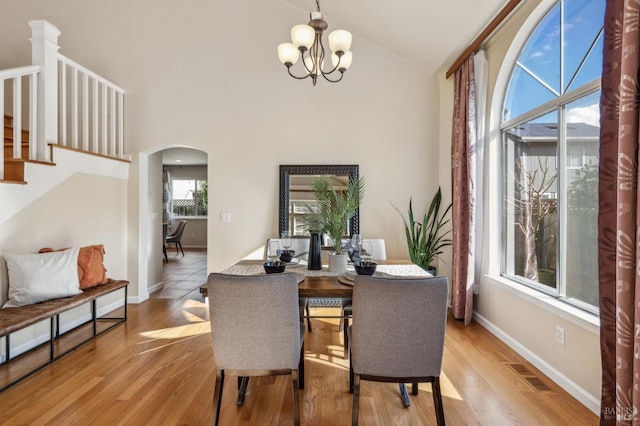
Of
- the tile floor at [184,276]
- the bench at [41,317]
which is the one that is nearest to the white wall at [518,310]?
the tile floor at [184,276]

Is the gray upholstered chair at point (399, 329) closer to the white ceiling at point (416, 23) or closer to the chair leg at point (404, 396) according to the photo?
the chair leg at point (404, 396)

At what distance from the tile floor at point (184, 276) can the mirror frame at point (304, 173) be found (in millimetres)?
1562

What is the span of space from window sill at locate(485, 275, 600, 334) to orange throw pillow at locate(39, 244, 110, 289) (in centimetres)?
377

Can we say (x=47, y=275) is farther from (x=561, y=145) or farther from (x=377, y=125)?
(x=561, y=145)

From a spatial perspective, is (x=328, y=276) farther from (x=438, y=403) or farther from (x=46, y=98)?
(x=46, y=98)

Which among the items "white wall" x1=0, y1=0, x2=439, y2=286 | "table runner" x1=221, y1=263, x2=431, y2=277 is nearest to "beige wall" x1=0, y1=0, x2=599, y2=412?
"white wall" x1=0, y1=0, x2=439, y2=286

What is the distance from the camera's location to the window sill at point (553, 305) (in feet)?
6.43

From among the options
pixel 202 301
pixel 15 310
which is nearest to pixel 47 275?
pixel 15 310

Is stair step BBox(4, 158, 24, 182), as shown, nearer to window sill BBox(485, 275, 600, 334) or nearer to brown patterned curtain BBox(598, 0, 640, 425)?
brown patterned curtain BBox(598, 0, 640, 425)

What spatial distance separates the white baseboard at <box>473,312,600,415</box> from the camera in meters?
1.95

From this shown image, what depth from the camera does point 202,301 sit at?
4.13m

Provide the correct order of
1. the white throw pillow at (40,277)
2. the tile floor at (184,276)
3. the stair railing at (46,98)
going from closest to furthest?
1. the white throw pillow at (40,277)
2. the stair railing at (46,98)
3. the tile floor at (184,276)

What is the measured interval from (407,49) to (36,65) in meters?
3.67

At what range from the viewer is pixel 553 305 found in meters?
2.26
